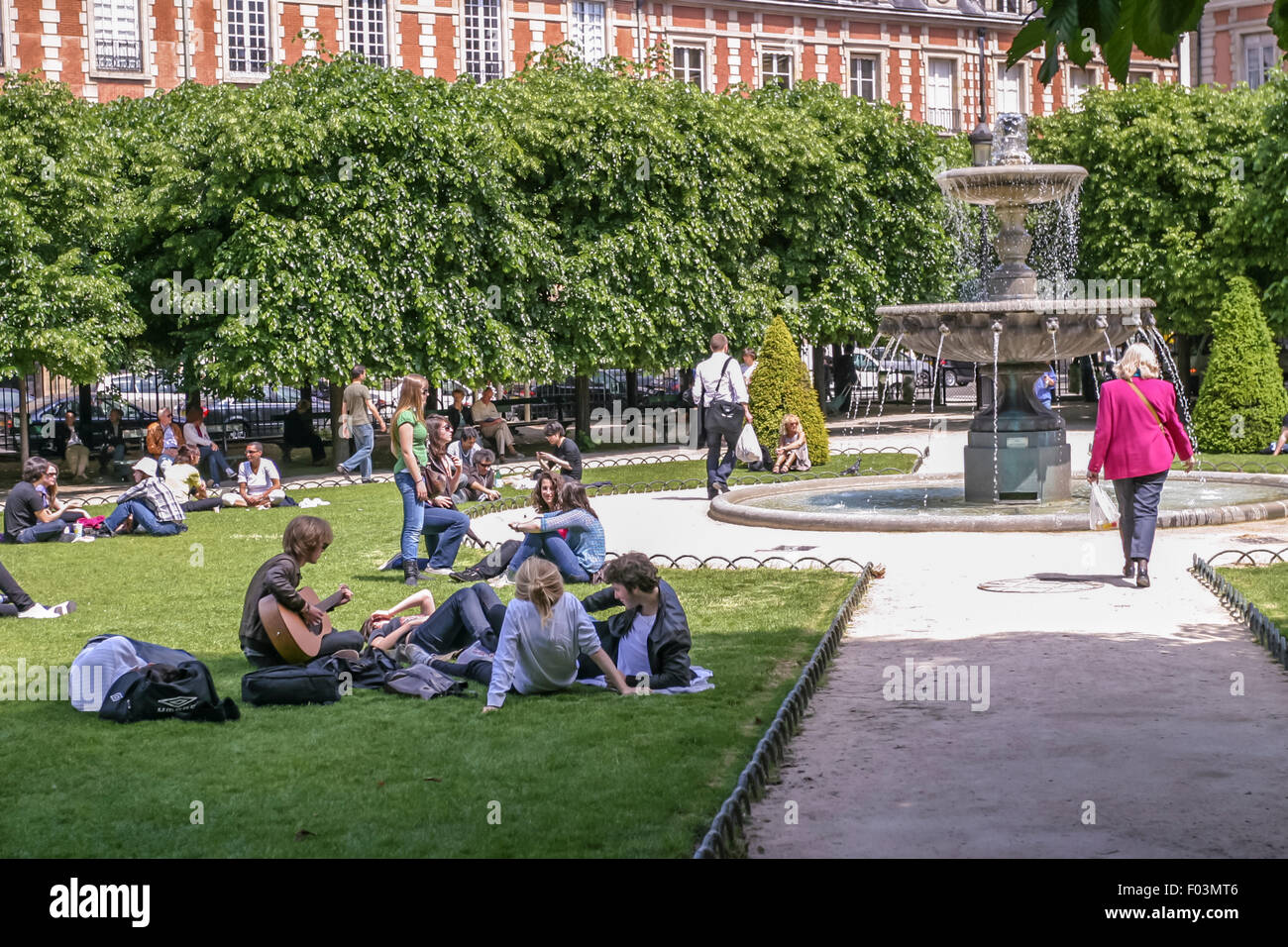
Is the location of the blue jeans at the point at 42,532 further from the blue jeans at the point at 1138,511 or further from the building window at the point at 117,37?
the building window at the point at 117,37

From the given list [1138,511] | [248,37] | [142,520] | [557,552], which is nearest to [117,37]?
[248,37]

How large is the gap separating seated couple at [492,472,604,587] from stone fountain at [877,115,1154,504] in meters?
4.98

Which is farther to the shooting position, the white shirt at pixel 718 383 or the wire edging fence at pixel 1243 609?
the white shirt at pixel 718 383

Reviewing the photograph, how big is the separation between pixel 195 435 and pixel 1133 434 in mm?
15809

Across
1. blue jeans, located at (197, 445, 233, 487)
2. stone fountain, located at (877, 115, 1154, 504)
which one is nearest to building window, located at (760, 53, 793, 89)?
blue jeans, located at (197, 445, 233, 487)

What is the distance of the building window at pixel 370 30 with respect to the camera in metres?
44.5

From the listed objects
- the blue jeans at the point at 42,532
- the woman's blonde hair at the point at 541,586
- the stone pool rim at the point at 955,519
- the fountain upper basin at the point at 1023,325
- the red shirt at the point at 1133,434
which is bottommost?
the blue jeans at the point at 42,532

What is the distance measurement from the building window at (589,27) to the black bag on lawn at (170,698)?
41.2m

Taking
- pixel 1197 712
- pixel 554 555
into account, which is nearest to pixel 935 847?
pixel 1197 712

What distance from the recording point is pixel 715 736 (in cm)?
738

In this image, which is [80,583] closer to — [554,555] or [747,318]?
[554,555]

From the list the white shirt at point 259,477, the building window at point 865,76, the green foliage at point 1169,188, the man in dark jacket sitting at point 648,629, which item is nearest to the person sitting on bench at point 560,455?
the man in dark jacket sitting at point 648,629

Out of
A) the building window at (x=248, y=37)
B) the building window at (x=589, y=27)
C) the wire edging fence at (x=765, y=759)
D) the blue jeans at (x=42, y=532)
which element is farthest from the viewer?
the building window at (x=589, y=27)

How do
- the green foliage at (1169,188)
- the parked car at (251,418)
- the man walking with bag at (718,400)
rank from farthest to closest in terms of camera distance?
the green foliage at (1169,188)
the parked car at (251,418)
the man walking with bag at (718,400)
